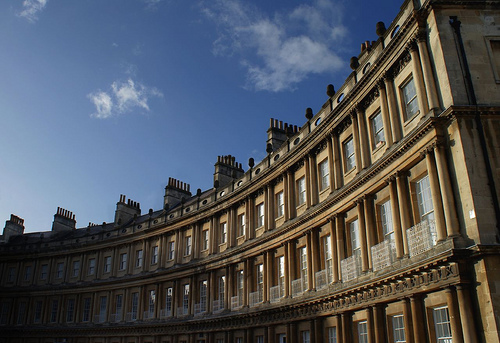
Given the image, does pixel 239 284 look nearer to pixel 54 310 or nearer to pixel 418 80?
pixel 418 80

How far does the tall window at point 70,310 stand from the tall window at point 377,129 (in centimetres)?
3237

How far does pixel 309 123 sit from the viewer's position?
79.2 ft

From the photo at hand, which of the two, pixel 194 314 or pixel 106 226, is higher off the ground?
pixel 106 226

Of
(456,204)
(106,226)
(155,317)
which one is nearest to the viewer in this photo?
(456,204)

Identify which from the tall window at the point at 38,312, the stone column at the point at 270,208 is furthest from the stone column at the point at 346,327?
the tall window at the point at 38,312

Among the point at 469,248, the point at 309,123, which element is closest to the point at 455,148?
the point at 469,248

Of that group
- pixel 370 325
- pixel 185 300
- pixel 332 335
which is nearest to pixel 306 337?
pixel 332 335

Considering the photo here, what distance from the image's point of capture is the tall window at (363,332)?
17641mm

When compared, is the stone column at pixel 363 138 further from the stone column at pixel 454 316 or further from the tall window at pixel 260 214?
the tall window at pixel 260 214

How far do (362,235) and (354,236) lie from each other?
113 cm

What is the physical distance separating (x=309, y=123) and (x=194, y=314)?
15136 mm

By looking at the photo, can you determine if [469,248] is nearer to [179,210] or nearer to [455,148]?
[455,148]

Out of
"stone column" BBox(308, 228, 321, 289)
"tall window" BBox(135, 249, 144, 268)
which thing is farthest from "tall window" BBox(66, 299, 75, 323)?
"stone column" BBox(308, 228, 321, 289)

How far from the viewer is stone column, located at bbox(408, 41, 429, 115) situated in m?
15.7
